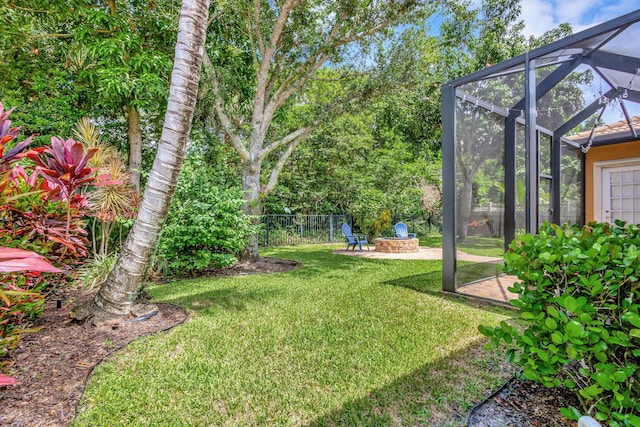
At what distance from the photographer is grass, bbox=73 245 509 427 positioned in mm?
1973

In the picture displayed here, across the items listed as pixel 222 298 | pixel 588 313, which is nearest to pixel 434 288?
pixel 222 298

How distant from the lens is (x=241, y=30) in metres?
7.82

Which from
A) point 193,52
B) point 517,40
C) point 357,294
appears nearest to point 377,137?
point 517,40

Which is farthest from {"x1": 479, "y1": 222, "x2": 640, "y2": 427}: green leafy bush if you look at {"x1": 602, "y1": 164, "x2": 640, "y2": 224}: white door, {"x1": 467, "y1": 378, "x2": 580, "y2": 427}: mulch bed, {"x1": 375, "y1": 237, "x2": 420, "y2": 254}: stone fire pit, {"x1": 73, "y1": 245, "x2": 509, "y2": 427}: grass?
{"x1": 375, "y1": 237, "x2": 420, "y2": 254}: stone fire pit

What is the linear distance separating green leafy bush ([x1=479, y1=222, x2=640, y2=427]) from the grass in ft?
2.37

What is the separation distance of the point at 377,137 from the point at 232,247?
42.8 feet

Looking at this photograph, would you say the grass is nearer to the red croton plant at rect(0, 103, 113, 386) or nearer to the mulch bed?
the mulch bed

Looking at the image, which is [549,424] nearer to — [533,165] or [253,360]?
[253,360]

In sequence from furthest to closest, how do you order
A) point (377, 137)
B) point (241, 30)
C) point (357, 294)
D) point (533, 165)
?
point (377, 137)
point (241, 30)
point (357, 294)
point (533, 165)

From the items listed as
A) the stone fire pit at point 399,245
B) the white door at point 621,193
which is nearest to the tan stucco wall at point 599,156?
the white door at point 621,193

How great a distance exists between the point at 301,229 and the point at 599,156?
1029 centimetres

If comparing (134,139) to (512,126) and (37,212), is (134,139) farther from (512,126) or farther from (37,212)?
(512,126)

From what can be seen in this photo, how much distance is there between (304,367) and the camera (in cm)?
257

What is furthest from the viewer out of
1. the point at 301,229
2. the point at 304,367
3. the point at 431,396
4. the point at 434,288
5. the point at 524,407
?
the point at 301,229
